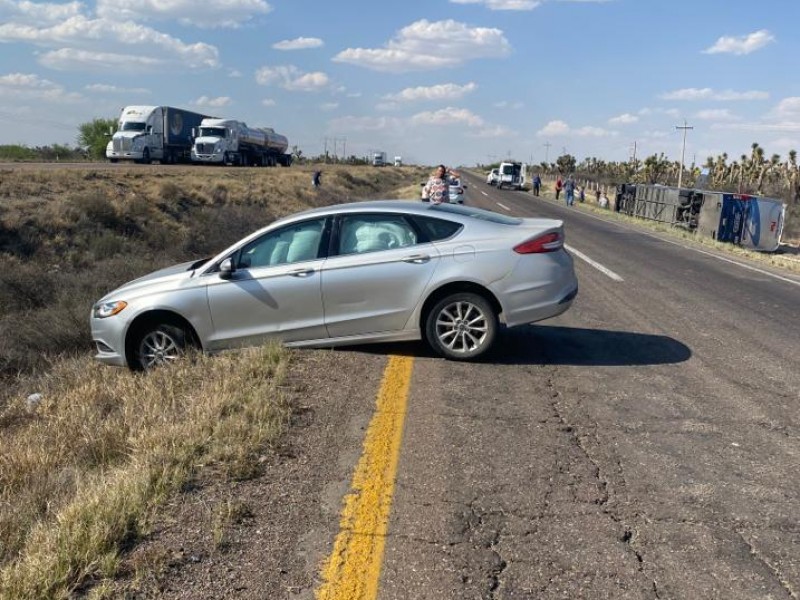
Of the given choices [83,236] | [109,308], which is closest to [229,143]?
[83,236]

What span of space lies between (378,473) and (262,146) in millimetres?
57515

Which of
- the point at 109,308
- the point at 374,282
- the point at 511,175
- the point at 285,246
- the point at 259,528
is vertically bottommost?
the point at 259,528

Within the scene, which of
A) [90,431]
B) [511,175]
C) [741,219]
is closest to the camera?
[90,431]

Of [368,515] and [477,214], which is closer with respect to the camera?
[368,515]

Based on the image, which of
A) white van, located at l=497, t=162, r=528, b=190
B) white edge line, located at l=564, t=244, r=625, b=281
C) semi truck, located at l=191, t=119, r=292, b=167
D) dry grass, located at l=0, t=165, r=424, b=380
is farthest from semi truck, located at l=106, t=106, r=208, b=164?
white edge line, located at l=564, t=244, r=625, b=281

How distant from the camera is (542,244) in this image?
6.96 meters

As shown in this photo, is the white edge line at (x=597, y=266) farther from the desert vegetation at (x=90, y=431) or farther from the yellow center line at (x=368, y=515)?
the yellow center line at (x=368, y=515)

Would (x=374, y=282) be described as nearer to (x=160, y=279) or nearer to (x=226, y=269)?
(x=226, y=269)

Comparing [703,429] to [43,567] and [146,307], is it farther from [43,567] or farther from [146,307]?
[146,307]

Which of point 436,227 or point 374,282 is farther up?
point 436,227

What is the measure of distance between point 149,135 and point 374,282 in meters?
42.2

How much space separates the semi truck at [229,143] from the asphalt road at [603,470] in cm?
4475

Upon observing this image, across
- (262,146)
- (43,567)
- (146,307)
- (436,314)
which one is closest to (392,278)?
(436,314)

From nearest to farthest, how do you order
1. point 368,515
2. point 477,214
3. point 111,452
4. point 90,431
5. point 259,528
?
point 259,528
point 368,515
point 111,452
point 90,431
point 477,214
